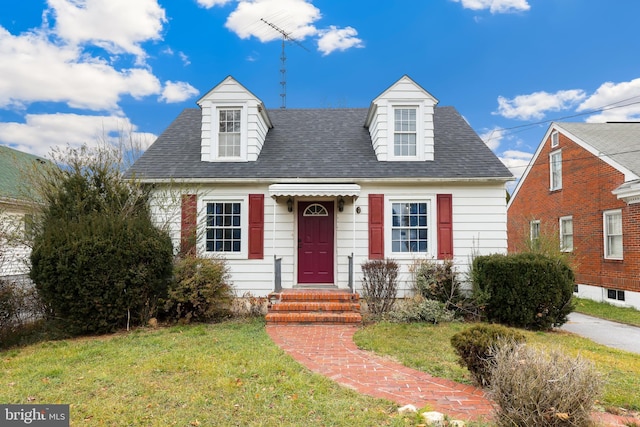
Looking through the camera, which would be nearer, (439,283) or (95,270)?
(95,270)

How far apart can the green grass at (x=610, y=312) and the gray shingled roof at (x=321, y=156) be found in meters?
5.30

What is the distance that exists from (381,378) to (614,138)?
49.0ft

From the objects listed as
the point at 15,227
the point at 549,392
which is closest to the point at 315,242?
the point at 15,227

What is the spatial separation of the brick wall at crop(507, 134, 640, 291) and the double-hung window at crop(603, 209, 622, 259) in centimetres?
17

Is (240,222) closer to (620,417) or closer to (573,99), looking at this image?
(620,417)

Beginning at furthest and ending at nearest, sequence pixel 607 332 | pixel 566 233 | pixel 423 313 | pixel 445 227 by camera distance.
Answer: pixel 566 233 < pixel 445 227 < pixel 607 332 < pixel 423 313

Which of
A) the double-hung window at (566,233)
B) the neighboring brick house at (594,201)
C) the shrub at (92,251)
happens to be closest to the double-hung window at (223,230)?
the shrub at (92,251)

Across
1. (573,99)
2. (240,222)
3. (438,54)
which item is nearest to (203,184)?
(240,222)

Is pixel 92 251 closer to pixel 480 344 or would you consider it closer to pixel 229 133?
pixel 229 133

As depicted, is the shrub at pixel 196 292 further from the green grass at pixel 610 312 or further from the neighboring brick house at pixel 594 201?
the green grass at pixel 610 312

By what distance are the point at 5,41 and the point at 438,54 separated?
14195mm

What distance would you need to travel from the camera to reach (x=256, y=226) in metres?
9.46

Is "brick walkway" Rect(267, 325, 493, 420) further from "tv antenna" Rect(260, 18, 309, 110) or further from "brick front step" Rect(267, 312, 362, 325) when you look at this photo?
"tv antenna" Rect(260, 18, 309, 110)

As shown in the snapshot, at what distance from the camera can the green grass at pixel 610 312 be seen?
31.7 feet
